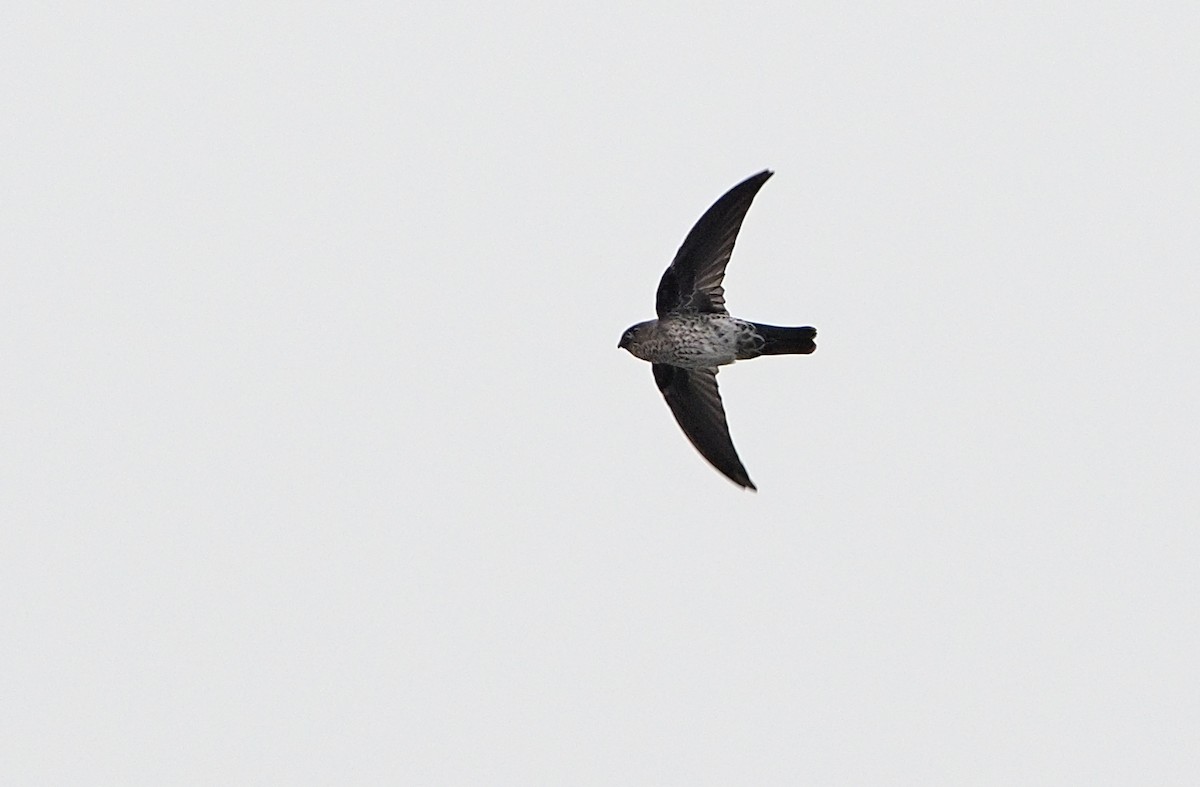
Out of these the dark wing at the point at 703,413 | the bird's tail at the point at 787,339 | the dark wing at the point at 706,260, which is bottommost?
the dark wing at the point at 703,413

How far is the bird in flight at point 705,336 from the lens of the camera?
60.3 feet

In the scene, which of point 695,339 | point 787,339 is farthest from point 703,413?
point 787,339

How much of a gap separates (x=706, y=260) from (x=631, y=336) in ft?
4.58

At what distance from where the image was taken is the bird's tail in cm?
1838

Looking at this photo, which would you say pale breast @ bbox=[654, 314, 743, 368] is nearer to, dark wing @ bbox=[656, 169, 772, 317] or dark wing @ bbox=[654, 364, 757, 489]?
dark wing @ bbox=[656, 169, 772, 317]

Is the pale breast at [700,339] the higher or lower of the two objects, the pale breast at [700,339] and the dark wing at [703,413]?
the higher

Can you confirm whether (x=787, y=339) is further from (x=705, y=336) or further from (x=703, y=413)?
(x=703, y=413)

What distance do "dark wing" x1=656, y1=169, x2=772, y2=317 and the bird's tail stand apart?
67 centimetres

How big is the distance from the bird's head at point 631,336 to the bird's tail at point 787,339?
4.85 feet

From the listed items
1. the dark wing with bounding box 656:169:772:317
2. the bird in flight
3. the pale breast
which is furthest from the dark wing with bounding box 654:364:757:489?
the dark wing with bounding box 656:169:772:317

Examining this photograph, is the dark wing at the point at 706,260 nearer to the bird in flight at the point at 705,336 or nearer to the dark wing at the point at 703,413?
the bird in flight at the point at 705,336

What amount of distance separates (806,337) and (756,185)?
1.86m

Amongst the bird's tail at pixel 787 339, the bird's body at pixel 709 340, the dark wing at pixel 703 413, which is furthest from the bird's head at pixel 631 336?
the bird's tail at pixel 787 339

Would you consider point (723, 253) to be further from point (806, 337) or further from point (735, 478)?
point (735, 478)
